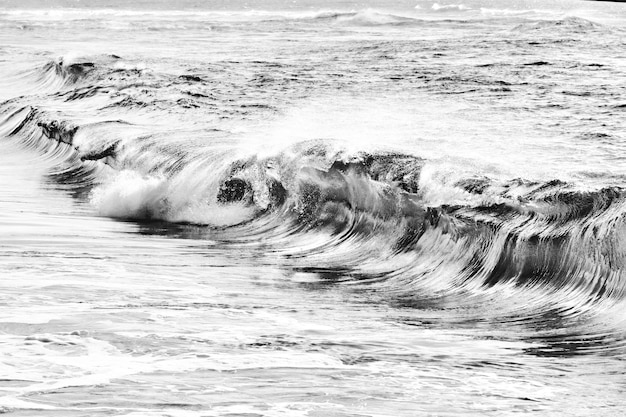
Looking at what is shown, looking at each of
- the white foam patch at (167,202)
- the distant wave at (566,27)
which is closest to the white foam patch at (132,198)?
the white foam patch at (167,202)

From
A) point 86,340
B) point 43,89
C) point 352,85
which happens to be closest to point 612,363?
point 86,340

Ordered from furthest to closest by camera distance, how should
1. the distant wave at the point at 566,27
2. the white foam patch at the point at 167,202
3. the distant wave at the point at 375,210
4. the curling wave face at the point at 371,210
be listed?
the distant wave at the point at 566,27, the white foam patch at the point at 167,202, the distant wave at the point at 375,210, the curling wave face at the point at 371,210

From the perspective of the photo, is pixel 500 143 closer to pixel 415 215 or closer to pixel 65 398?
pixel 415 215

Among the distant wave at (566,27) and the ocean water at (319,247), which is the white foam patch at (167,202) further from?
the distant wave at (566,27)

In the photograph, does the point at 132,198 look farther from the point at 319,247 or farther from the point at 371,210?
the point at 371,210

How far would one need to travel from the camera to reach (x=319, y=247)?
7457 mm

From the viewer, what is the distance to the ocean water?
4.03 metres

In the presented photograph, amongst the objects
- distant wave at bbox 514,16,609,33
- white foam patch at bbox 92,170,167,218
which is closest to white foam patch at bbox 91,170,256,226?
white foam patch at bbox 92,170,167,218

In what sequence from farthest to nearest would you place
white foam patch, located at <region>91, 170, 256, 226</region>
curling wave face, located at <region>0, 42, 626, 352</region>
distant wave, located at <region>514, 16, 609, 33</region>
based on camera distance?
distant wave, located at <region>514, 16, 609, 33</region> < white foam patch, located at <region>91, 170, 256, 226</region> < curling wave face, located at <region>0, 42, 626, 352</region>

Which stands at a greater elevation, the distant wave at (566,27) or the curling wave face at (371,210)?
Answer: the distant wave at (566,27)

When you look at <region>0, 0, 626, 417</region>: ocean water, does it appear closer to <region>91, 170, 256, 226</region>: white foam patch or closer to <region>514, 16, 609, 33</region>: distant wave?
<region>91, 170, 256, 226</region>: white foam patch

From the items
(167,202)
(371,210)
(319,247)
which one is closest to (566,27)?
(167,202)

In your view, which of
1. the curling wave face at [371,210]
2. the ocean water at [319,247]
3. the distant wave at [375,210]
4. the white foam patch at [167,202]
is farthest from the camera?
the white foam patch at [167,202]

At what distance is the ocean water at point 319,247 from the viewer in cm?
403
